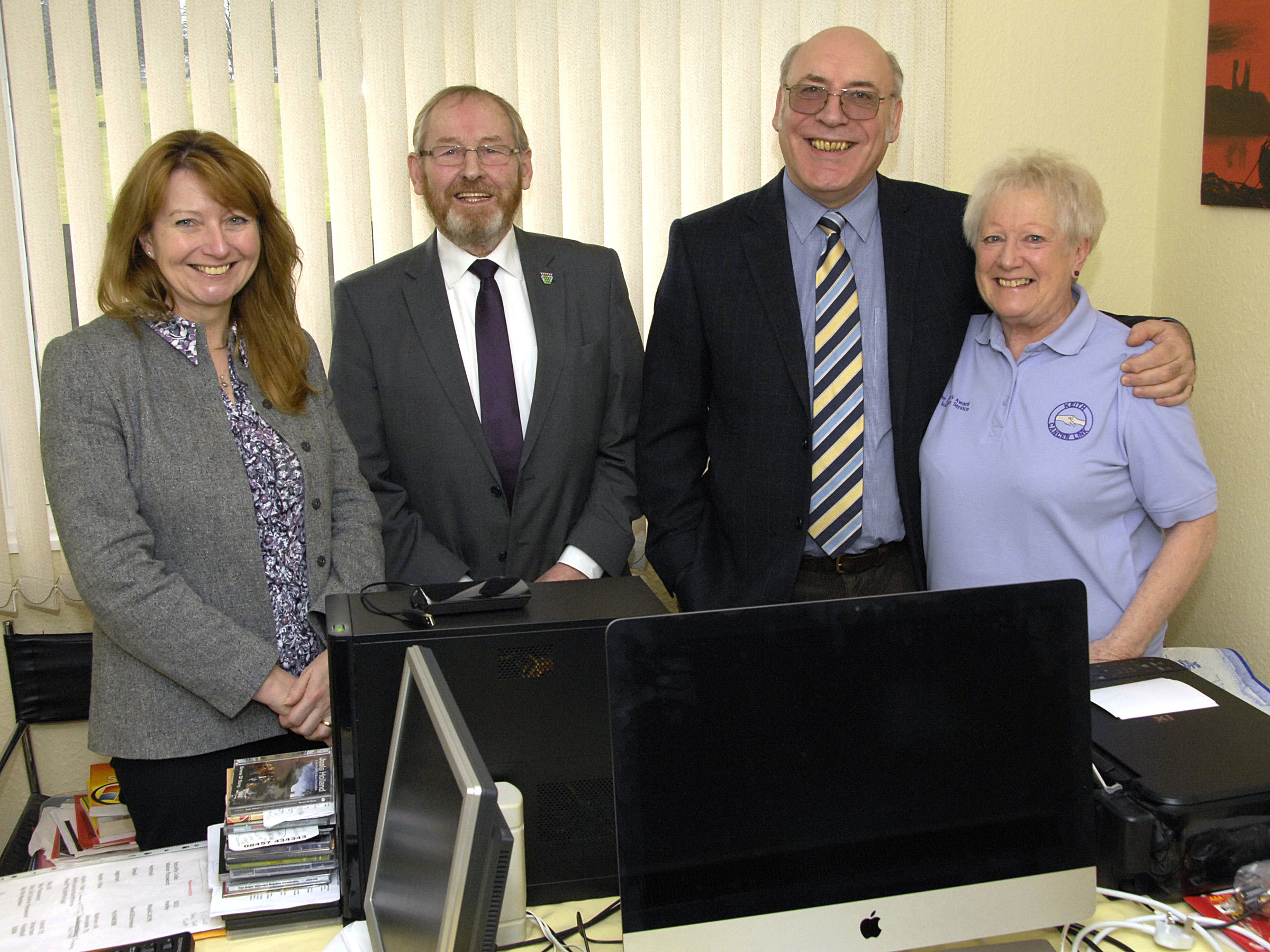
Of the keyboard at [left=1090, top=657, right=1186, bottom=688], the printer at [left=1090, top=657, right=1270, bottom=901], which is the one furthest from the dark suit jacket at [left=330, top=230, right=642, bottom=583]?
the printer at [left=1090, top=657, right=1270, bottom=901]

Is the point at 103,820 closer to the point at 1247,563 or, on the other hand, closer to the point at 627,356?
the point at 627,356

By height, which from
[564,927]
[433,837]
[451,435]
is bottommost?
[564,927]

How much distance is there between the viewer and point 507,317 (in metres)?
2.50

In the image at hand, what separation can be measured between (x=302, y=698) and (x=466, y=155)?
1251 mm

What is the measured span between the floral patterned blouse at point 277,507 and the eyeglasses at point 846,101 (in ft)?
4.17

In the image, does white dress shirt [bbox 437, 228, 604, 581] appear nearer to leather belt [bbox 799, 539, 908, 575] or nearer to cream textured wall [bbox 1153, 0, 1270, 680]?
leather belt [bbox 799, 539, 908, 575]

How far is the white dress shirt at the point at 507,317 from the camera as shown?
246cm

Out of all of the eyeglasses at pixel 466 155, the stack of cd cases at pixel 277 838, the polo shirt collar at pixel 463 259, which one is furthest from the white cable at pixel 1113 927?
the eyeglasses at pixel 466 155

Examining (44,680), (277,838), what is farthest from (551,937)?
(44,680)

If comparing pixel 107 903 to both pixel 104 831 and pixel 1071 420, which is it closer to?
pixel 104 831

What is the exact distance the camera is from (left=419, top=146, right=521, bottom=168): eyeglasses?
2461mm

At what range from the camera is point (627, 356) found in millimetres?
2568

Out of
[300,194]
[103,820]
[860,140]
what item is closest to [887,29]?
[860,140]

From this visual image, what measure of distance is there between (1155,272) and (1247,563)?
0.91 meters
